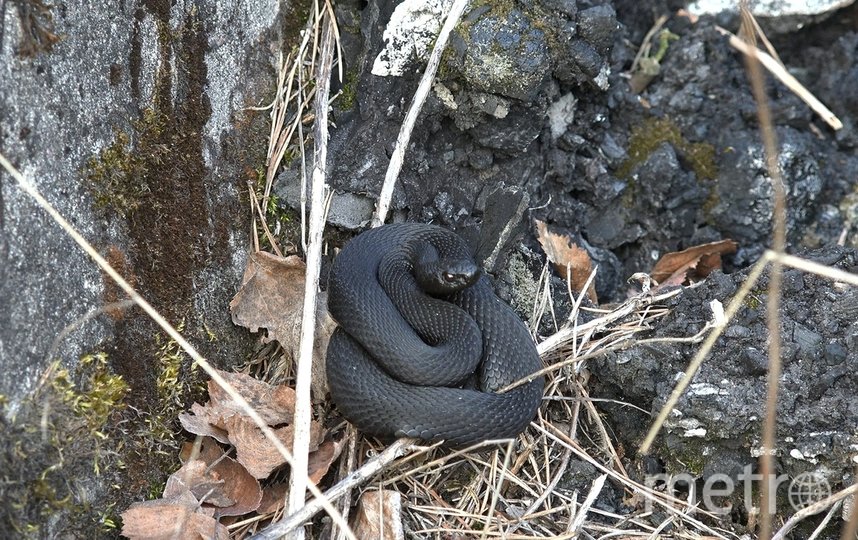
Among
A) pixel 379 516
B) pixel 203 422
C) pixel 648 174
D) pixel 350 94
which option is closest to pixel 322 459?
pixel 379 516

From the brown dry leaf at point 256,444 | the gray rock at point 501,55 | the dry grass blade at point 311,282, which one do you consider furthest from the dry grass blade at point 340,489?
the gray rock at point 501,55

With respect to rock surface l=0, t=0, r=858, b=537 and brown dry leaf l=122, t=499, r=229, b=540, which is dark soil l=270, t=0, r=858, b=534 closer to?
rock surface l=0, t=0, r=858, b=537

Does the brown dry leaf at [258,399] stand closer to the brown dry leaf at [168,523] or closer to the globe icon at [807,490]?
the brown dry leaf at [168,523]

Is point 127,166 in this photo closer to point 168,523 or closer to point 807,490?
point 168,523

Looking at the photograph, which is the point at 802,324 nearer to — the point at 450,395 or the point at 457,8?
the point at 450,395

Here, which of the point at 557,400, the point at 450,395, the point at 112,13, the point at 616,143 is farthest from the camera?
the point at 616,143

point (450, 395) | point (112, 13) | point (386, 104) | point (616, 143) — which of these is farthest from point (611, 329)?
point (112, 13)

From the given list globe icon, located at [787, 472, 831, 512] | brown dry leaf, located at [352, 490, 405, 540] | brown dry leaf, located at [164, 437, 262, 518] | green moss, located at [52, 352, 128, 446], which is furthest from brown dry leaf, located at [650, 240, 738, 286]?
green moss, located at [52, 352, 128, 446]
